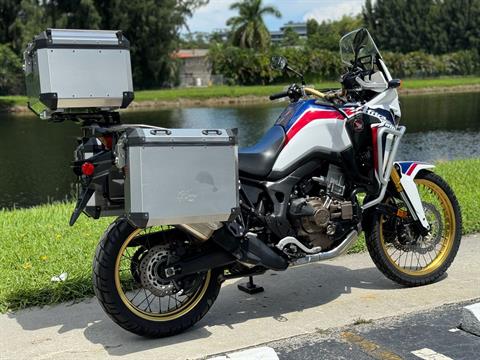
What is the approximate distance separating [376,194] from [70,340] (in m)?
2.31

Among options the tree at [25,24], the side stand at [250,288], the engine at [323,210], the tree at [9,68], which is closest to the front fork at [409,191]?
the engine at [323,210]

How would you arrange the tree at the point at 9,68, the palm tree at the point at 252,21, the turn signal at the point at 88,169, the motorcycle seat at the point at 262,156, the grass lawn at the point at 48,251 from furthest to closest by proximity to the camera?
1. the palm tree at the point at 252,21
2. the tree at the point at 9,68
3. the grass lawn at the point at 48,251
4. the motorcycle seat at the point at 262,156
5. the turn signal at the point at 88,169

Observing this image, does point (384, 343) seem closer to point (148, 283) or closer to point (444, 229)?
point (148, 283)

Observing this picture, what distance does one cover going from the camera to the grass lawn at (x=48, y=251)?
180 inches

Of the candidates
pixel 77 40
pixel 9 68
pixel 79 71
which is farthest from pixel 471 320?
pixel 9 68

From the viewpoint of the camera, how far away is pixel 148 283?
3.84 m

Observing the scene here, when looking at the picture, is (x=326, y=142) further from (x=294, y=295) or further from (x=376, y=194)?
(x=294, y=295)

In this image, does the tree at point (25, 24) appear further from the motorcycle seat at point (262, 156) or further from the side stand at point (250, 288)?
the motorcycle seat at point (262, 156)

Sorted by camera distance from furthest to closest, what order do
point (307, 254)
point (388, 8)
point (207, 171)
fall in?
point (388, 8) < point (307, 254) < point (207, 171)

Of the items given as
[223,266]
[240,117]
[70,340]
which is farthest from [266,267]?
[240,117]

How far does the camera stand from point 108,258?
12.1 feet

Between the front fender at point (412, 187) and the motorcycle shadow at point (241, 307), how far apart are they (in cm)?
57

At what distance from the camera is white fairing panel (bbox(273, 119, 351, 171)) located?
4.15 m

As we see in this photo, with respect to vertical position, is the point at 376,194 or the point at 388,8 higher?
the point at 388,8
